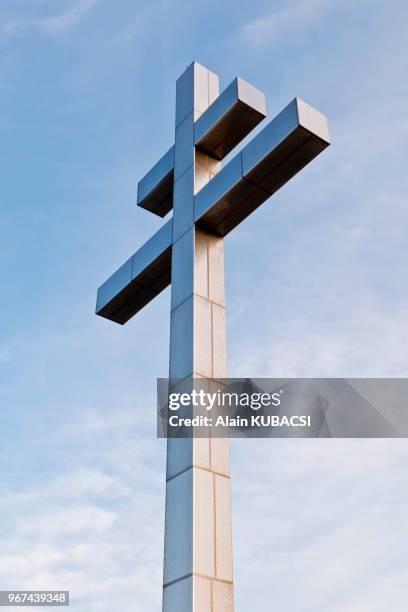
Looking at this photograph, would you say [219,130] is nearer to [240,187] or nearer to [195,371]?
[240,187]

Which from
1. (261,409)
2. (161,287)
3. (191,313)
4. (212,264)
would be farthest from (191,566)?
(161,287)

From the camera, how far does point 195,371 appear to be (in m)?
6.61

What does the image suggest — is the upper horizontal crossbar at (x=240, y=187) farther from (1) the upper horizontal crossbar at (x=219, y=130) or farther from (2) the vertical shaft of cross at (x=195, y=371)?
(1) the upper horizontal crossbar at (x=219, y=130)

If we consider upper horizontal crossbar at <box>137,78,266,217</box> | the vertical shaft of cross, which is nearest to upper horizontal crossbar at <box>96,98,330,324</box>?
the vertical shaft of cross

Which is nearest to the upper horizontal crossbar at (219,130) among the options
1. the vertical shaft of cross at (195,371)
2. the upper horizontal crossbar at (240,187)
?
the vertical shaft of cross at (195,371)

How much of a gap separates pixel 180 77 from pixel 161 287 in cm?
266

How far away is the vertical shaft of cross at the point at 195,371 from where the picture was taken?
5758 millimetres

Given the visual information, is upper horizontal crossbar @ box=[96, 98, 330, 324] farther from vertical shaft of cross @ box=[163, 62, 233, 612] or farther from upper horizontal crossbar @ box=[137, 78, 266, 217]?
upper horizontal crossbar @ box=[137, 78, 266, 217]

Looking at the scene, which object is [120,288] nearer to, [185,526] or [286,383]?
[286,383]

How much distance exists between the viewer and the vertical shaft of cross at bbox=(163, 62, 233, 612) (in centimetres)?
576

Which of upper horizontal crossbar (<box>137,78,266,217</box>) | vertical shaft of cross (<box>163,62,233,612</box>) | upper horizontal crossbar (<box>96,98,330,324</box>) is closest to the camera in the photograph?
vertical shaft of cross (<box>163,62,233,612</box>)

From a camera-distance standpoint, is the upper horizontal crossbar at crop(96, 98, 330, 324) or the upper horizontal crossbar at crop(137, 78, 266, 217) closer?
the upper horizontal crossbar at crop(96, 98, 330, 324)

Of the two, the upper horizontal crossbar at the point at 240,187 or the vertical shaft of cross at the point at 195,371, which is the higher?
the upper horizontal crossbar at the point at 240,187

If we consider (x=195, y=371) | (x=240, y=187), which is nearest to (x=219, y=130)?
(x=240, y=187)
